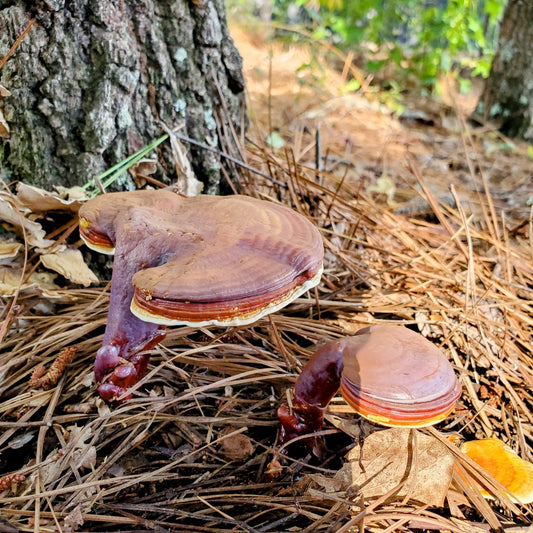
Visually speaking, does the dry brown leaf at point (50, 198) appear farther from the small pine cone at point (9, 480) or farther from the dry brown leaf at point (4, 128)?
the small pine cone at point (9, 480)

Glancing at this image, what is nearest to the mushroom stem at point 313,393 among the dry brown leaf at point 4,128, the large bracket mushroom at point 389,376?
the large bracket mushroom at point 389,376

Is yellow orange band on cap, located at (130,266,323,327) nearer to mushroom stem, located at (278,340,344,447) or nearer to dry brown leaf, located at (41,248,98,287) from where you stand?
mushroom stem, located at (278,340,344,447)

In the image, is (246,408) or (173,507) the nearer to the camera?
(173,507)

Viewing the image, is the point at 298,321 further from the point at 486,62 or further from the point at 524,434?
the point at 486,62

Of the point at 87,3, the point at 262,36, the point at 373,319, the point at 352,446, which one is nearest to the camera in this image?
the point at 352,446

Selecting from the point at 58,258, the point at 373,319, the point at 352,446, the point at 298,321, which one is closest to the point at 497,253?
the point at 373,319

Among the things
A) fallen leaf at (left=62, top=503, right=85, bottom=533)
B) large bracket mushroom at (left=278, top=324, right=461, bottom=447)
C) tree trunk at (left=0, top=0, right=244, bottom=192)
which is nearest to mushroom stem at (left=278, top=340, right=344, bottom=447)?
large bracket mushroom at (left=278, top=324, right=461, bottom=447)

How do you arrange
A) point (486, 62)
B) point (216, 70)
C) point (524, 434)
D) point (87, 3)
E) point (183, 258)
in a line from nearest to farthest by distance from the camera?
point (183, 258) < point (524, 434) < point (87, 3) < point (216, 70) < point (486, 62)
